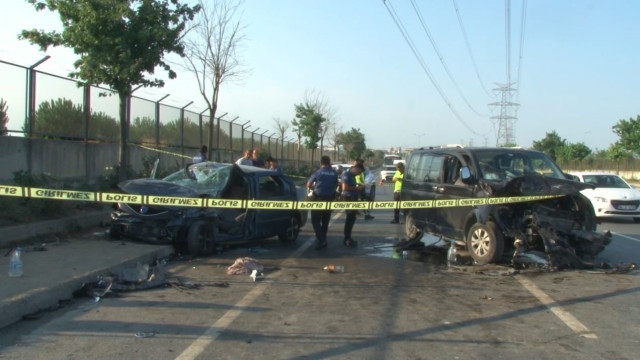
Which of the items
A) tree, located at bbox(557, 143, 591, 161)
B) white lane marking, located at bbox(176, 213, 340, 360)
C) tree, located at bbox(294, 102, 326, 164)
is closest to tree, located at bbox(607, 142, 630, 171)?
tree, located at bbox(557, 143, 591, 161)

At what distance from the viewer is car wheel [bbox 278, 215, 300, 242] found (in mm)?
11773

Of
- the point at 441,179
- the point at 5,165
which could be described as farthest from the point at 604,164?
the point at 5,165

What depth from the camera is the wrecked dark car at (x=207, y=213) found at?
9750mm

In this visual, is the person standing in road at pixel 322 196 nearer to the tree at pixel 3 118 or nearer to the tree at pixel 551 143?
the tree at pixel 3 118

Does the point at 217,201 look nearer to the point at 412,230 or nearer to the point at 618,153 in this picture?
the point at 412,230

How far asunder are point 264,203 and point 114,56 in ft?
17.2

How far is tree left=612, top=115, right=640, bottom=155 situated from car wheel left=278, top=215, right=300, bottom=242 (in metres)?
46.3

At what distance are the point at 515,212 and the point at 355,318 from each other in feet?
13.9

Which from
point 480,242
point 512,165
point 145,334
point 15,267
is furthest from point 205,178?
point 145,334

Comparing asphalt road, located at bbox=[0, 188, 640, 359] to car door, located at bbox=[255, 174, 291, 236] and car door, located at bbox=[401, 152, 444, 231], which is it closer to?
car door, located at bbox=[255, 174, 291, 236]

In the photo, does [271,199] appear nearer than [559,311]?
No

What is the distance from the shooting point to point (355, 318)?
20.4 ft

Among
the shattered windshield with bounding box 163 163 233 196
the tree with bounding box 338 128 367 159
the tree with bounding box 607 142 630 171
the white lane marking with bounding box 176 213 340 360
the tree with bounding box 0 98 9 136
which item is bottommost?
the white lane marking with bounding box 176 213 340 360

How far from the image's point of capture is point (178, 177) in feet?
37.6
